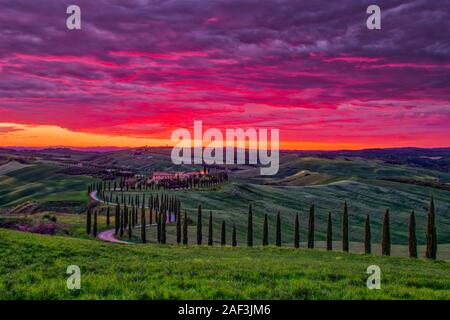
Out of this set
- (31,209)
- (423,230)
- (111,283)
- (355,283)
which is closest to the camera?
(111,283)

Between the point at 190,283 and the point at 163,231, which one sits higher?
the point at 190,283

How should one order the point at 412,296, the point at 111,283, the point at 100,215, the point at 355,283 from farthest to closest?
the point at 100,215 < the point at 355,283 < the point at 111,283 < the point at 412,296

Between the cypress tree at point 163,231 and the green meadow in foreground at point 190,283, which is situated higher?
the green meadow in foreground at point 190,283

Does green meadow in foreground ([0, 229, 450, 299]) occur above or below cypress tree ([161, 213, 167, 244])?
above

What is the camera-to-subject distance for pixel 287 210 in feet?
596

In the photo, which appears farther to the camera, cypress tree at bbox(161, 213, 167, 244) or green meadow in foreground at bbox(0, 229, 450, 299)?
cypress tree at bbox(161, 213, 167, 244)

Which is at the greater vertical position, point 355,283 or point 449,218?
point 355,283

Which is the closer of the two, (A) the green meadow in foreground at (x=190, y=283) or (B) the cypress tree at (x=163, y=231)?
(A) the green meadow in foreground at (x=190, y=283)

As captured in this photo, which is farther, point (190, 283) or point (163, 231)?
point (163, 231)

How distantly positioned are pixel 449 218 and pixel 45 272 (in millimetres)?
198414

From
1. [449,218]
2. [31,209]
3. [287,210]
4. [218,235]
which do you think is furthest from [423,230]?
[31,209]

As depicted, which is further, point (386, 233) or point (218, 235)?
point (218, 235)

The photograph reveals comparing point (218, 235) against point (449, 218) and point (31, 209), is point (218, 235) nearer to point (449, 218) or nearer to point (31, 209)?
point (31, 209)
